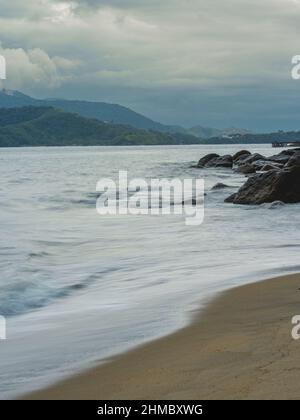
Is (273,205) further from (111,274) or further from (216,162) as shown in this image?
(216,162)

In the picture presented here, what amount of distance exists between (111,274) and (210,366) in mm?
6030

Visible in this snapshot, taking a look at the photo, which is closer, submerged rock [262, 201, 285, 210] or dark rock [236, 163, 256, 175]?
submerged rock [262, 201, 285, 210]

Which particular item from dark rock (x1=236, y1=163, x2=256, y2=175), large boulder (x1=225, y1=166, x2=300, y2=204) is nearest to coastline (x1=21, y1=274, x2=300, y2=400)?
large boulder (x1=225, y1=166, x2=300, y2=204)

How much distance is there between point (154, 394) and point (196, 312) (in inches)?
118

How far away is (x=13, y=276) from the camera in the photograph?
10781 mm

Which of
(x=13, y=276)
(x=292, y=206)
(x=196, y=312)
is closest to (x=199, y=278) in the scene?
(x=196, y=312)

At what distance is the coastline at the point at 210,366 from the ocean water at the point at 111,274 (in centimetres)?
32

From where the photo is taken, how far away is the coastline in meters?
4.12

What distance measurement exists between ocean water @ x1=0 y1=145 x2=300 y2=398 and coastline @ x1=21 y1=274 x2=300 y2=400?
1.04 feet

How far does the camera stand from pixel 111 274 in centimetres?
1066

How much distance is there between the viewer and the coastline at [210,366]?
4.12 meters

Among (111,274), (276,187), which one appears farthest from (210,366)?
(276,187)

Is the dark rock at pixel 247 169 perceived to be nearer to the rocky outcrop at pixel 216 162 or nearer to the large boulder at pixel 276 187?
the rocky outcrop at pixel 216 162

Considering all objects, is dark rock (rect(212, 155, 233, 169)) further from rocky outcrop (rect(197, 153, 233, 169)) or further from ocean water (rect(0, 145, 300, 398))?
ocean water (rect(0, 145, 300, 398))
